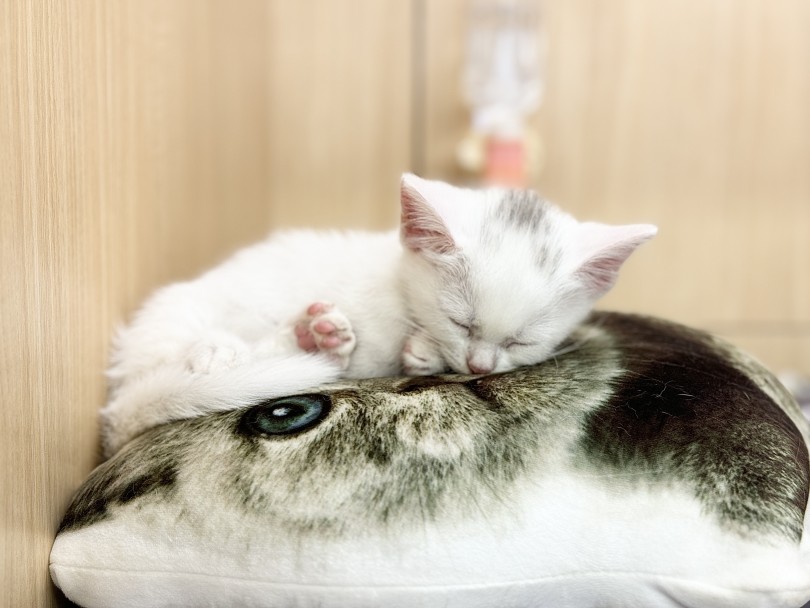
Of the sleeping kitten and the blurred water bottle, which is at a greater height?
the blurred water bottle

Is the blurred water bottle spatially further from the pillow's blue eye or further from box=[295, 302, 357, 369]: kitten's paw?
the pillow's blue eye

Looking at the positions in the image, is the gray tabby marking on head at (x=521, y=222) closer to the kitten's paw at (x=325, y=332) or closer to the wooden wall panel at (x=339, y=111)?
the kitten's paw at (x=325, y=332)

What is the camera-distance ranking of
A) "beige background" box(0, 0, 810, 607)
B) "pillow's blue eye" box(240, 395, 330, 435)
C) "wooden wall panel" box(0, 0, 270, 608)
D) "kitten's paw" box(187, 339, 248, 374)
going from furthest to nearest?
1. "beige background" box(0, 0, 810, 607)
2. "kitten's paw" box(187, 339, 248, 374)
3. "pillow's blue eye" box(240, 395, 330, 435)
4. "wooden wall panel" box(0, 0, 270, 608)

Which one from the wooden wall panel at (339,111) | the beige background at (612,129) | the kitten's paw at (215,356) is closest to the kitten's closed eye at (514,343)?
the kitten's paw at (215,356)

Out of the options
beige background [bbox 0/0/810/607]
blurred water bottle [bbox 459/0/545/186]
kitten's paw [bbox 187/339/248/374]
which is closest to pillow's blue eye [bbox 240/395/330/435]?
kitten's paw [bbox 187/339/248/374]

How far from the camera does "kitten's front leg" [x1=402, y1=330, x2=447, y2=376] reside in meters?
1.07

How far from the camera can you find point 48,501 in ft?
2.74

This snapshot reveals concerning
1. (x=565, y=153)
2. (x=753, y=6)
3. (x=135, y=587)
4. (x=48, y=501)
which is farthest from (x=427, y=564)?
(x=753, y=6)

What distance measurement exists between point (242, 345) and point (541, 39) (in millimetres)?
1650

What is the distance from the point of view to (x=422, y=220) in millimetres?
1070

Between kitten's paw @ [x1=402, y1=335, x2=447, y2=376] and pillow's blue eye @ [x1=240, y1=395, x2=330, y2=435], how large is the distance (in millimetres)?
195

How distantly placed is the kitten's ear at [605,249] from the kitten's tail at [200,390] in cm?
36

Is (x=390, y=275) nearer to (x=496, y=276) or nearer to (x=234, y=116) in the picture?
(x=496, y=276)

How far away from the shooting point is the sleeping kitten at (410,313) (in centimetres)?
102
